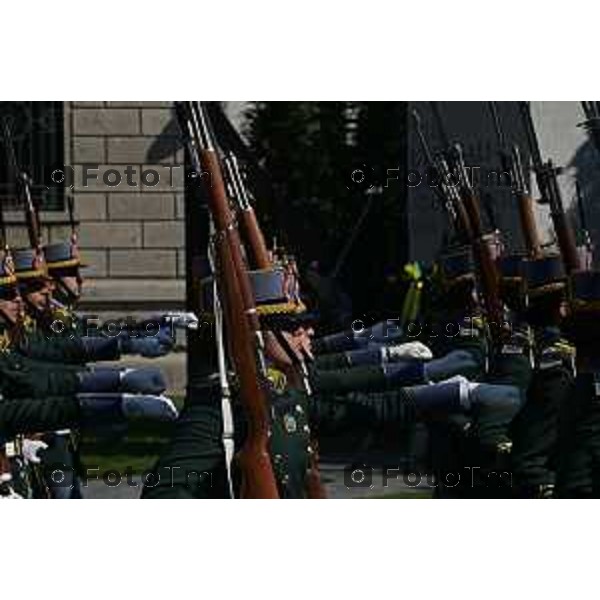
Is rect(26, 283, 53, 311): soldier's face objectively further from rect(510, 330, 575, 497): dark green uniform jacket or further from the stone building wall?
rect(510, 330, 575, 497): dark green uniform jacket

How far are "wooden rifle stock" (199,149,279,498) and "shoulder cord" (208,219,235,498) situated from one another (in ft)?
0.13

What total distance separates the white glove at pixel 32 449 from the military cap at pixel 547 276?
180 centimetres

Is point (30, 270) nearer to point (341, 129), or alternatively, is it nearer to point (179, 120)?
point (179, 120)

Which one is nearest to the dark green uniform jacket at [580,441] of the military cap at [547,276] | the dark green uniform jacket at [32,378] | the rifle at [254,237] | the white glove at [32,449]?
the military cap at [547,276]

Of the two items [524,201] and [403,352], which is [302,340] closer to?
[403,352]

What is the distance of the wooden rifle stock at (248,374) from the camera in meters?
5.97

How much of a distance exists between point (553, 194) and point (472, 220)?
0.30 m

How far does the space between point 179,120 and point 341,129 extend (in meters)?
0.56

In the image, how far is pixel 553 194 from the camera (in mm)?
6363

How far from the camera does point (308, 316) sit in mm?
6207

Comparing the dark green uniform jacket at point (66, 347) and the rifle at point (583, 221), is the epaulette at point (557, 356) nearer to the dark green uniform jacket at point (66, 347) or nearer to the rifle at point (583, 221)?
the rifle at point (583, 221)

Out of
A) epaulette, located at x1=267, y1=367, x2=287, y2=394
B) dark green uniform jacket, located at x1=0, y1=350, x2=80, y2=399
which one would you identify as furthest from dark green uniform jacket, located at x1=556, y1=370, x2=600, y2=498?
dark green uniform jacket, located at x1=0, y1=350, x2=80, y2=399

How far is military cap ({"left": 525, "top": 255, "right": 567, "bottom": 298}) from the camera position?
6.30 m

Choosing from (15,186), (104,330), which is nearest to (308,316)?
(104,330)
